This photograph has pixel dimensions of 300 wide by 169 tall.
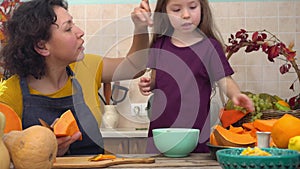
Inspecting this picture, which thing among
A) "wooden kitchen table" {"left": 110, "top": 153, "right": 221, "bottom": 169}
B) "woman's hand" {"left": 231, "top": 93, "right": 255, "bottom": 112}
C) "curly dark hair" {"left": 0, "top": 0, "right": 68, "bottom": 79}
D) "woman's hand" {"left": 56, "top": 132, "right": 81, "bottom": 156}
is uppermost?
"curly dark hair" {"left": 0, "top": 0, "right": 68, "bottom": 79}

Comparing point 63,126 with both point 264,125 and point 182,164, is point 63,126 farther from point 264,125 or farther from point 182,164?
point 264,125

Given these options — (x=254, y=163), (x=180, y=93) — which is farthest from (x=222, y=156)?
(x=180, y=93)

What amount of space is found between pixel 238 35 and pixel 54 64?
124cm

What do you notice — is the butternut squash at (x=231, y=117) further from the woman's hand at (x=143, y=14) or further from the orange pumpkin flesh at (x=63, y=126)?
the orange pumpkin flesh at (x=63, y=126)

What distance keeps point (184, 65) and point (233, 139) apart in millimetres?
679

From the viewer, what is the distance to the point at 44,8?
1913 millimetres

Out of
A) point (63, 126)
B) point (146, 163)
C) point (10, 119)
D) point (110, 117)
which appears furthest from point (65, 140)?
point (110, 117)

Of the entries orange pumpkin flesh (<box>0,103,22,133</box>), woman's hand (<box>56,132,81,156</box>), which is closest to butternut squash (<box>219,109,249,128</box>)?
woman's hand (<box>56,132,81,156</box>)

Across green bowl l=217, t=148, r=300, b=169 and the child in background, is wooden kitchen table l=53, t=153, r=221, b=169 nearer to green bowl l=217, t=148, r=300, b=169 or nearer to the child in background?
green bowl l=217, t=148, r=300, b=169

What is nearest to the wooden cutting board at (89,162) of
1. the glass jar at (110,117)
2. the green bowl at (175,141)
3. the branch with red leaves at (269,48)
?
the green bowl at (175,141)

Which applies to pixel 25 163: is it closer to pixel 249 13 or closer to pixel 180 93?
pixel 180 93

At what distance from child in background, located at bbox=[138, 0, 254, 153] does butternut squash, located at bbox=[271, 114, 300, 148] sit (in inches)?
23.0

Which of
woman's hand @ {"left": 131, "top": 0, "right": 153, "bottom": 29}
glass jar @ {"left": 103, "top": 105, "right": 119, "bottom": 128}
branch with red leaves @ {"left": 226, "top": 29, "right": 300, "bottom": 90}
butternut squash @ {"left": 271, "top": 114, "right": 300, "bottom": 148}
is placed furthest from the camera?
glass jar @ {"left": 103, "top": 105, "right": 119, "bottom": 128}

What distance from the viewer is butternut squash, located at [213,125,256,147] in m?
1.33
